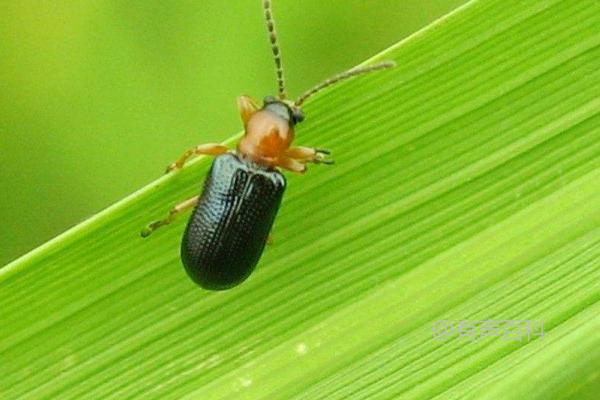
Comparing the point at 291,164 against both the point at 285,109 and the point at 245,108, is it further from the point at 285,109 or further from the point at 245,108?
the point at 245,108

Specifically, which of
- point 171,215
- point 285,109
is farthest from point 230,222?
point 285,109

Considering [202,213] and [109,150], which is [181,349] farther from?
[109,150]

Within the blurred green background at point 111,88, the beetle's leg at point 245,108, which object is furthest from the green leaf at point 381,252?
the blurred green background at point 111,88

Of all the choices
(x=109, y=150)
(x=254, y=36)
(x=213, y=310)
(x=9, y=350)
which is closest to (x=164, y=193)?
(x=213, y=310)

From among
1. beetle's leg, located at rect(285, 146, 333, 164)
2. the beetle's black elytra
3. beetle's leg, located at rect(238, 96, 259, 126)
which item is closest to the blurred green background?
beetle's leg, located at rect(238, 96, 259, 126)

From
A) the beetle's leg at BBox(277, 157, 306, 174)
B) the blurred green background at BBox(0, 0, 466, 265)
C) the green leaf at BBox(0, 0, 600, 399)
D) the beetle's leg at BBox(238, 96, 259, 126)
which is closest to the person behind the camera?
the green leaf at BBox(0, 0, 600, 399)

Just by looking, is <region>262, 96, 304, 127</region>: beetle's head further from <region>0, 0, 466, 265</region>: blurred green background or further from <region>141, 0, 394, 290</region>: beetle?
<region>0, 0, 466, 265</region>: blurred green background

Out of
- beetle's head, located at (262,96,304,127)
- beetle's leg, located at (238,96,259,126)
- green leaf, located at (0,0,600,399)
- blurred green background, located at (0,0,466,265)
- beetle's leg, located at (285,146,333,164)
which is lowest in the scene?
green leaf, located at (0,0,600,399)
